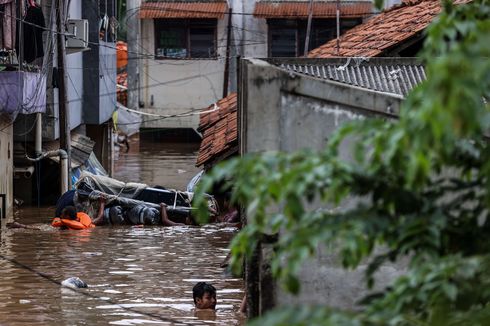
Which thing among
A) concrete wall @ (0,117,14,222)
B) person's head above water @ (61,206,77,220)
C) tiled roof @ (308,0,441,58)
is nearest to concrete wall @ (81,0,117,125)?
concrete wall @ (0,117,14,222)

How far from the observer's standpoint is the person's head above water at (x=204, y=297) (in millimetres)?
13961

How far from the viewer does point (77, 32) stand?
27.6 meters

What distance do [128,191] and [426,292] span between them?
833 inches

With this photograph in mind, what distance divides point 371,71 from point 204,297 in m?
3.64

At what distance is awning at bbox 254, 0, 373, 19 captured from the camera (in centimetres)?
4434

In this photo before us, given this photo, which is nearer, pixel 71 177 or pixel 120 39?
pixel 71 177

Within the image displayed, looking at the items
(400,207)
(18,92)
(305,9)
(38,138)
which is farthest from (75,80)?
(400,207)

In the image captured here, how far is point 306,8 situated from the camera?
4478 cm

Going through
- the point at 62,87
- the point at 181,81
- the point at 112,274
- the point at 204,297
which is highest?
the point at 62,87

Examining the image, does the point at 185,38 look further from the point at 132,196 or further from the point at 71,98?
the point at 132,196

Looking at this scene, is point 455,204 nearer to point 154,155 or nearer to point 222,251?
point 222,251

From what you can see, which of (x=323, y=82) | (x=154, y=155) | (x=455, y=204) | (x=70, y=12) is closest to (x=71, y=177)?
(x=70, y=12)

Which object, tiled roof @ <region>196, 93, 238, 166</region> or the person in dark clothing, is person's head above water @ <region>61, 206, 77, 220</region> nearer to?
the person in dark clothing

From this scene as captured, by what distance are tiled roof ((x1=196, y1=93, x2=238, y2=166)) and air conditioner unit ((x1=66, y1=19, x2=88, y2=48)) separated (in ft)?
11.9
